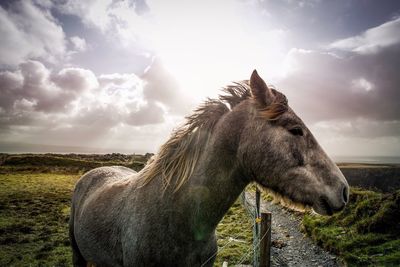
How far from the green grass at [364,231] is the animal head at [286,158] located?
6756 mm

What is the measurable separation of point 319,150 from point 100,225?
3.15 m

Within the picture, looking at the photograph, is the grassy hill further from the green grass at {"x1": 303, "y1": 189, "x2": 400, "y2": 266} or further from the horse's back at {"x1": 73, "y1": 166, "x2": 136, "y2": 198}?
the horse's back at {"x1": 73, "y1": 166, "x2": 136, "y2": 198}

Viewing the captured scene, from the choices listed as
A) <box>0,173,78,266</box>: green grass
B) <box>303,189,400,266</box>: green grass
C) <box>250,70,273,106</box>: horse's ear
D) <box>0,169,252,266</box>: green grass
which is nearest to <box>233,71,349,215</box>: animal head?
<box>250,70,273,106</box>: horse's ear

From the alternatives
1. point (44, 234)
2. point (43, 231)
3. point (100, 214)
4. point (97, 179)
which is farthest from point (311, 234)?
point (43, 231)

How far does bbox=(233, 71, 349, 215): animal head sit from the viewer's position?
7.71 ft

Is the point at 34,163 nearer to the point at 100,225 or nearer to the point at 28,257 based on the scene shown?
the point at 28,257

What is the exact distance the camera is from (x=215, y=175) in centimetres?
275

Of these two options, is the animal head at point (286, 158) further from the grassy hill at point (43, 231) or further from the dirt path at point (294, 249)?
the dirt path at point (294, 249)

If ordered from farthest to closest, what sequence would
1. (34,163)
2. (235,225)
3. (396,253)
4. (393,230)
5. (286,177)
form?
(34,163) → (235,225) → (393,230) → (396,253) → (286,177)

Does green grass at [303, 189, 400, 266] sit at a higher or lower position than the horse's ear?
lower

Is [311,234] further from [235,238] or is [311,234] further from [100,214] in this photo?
[100,214]

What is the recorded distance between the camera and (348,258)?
782 centimetres

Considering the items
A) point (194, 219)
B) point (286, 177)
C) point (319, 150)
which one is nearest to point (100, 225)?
point (194, 219)

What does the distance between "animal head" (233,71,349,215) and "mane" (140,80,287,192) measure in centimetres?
26
